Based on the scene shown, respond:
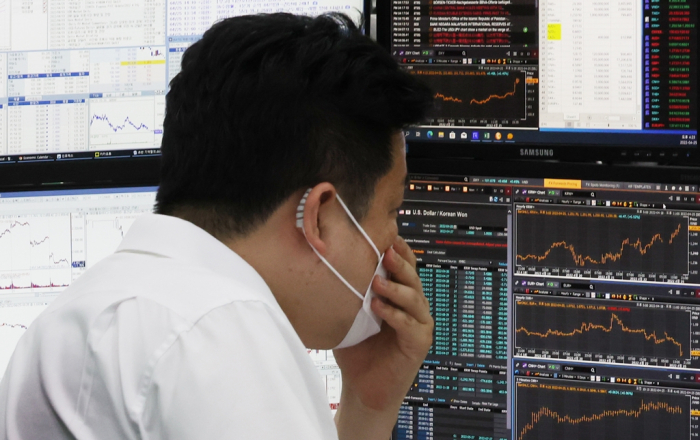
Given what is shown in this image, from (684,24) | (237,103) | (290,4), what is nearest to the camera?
(237,103)

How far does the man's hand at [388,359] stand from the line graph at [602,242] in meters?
0.25

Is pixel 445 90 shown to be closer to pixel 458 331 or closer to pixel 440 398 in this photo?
pixel 458 331

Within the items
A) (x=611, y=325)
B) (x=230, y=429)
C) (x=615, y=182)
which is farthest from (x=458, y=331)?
(x=230, y=429)

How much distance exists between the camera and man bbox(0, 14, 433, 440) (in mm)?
703

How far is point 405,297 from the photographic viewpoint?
120cm

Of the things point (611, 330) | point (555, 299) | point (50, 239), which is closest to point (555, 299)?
point (555, 299)

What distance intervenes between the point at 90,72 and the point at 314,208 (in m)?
0.82

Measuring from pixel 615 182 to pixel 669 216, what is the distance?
11cm

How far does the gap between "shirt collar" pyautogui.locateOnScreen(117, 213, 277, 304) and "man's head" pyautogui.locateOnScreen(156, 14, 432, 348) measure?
0.08 meters

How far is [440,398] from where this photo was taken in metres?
1.44

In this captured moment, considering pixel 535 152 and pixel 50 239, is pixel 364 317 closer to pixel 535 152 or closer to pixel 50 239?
pixel 535 152

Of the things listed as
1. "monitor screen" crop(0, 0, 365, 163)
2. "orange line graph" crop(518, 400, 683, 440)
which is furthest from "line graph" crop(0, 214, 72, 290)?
"orange line graph" crop(518, 400, 683, 440)

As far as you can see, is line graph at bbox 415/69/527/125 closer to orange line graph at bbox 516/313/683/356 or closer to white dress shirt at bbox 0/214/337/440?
orange line graph at bbox 516/313/683/356

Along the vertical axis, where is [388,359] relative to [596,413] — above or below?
above
